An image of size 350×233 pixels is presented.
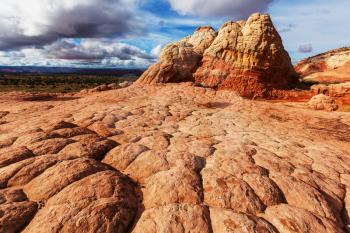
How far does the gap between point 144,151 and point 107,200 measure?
3.06 metres

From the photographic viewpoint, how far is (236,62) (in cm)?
2442

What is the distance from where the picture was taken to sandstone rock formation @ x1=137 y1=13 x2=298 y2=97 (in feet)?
78.7

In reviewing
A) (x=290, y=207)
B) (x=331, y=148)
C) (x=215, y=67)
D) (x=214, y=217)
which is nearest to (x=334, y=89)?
(x=215, y=67)

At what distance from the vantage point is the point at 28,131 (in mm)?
10422

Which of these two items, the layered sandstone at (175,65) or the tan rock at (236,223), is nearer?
the tan rock at (236,223)

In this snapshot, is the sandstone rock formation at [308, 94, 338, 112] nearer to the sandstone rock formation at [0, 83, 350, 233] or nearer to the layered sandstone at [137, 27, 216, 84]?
the sandstone rock formation at [0, 83, 350, 233]

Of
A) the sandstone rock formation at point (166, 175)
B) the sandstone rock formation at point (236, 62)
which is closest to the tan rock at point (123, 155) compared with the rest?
the sandstone rock formation at point (166, 175)

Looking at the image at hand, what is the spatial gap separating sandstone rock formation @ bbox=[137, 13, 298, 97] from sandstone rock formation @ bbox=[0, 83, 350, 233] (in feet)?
32.4

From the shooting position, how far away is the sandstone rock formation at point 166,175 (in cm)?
646

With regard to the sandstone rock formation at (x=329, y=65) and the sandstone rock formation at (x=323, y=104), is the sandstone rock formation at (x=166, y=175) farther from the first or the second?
the sandstone rock formation at (x=329, y=65)

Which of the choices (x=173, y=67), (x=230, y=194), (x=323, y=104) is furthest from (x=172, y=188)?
(x=173, y=67)

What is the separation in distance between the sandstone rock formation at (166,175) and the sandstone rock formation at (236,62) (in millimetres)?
9870

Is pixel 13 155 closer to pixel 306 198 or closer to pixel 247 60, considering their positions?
pixel 306 198

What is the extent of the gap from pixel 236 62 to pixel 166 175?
18.3m
